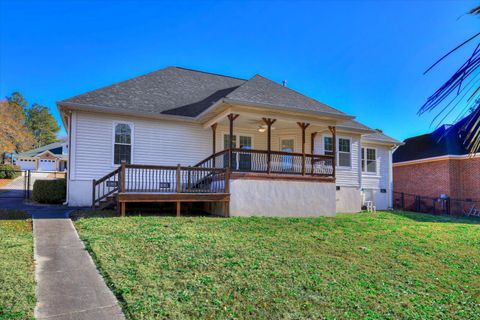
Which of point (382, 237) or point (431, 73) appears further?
point (382, 237)

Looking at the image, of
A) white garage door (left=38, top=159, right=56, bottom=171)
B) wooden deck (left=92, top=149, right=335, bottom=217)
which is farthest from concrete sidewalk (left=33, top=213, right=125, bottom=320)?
white garage door (left=38, top=159, right=56, bottom=171)

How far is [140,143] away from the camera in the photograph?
44.3 feet

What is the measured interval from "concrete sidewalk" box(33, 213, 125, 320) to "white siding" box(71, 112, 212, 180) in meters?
5.81

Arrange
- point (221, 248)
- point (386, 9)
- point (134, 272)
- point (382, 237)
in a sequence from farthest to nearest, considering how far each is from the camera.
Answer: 1. point (382, 237)
2. point (221, 248)
3. point (134, 272)
4. point (386, 9)

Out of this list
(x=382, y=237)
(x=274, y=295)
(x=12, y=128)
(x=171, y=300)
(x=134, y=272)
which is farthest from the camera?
(x=12, y=128)

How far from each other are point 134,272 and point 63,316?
1432 mm

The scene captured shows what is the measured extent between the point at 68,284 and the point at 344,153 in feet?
49.4

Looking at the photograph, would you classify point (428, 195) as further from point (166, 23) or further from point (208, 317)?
point (208, 317)

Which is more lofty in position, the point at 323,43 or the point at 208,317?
the point at 323,43

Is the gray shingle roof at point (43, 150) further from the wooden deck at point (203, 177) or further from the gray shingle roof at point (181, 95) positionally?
the wooden deck at point (203, 177)

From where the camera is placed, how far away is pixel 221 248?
260 inches

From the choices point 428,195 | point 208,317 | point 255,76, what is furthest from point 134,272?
point 428,195

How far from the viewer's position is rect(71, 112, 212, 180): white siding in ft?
41.3

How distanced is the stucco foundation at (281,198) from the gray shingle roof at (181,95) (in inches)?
120
